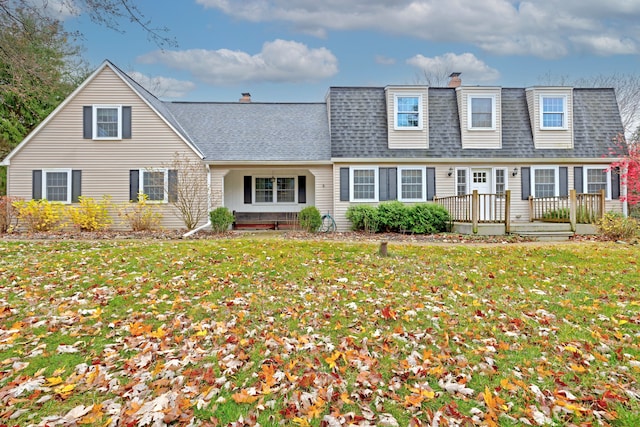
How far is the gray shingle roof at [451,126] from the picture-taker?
15.2 meters

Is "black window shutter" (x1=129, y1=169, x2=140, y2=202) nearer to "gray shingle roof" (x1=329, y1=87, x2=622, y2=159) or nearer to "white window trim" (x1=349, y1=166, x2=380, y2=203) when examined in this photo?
"gray shingle roof" (x1=329, y1=87, x2=622, y2=159)

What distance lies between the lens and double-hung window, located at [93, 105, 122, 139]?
14.6m

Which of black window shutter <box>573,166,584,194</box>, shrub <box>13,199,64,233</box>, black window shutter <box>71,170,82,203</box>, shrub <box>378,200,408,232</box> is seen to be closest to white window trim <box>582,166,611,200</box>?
black window shutter <box>573,166,584,194</box>

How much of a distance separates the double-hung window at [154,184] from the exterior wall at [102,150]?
277 millimetres

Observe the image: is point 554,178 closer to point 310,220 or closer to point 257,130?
point 310,220

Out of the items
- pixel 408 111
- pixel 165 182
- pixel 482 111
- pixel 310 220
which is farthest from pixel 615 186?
pixel 165 182

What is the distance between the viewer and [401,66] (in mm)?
29328

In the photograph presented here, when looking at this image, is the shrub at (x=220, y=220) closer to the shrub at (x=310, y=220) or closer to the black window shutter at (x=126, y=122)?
the shrub at (x=310, y=220)

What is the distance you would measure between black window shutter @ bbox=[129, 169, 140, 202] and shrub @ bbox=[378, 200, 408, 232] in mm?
9533

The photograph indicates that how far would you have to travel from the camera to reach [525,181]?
603 inches

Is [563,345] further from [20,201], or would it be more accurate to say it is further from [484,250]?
[20,201]

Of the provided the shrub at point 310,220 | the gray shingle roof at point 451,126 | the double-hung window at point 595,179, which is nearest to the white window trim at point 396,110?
the gray shingle roof at point 451,126

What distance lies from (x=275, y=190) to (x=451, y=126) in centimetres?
814

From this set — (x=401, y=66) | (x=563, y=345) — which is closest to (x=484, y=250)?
(x=563, y=345)
